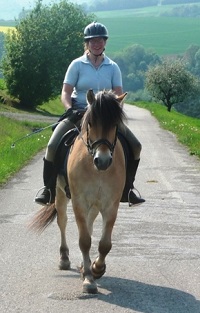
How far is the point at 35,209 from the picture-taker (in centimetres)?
1323

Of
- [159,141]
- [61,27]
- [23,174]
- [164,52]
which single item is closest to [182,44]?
[164,52]

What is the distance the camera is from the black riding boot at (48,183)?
9164 mm

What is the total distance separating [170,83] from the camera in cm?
9662

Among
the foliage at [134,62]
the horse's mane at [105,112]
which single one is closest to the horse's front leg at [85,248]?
the horse's mane at [105,112]

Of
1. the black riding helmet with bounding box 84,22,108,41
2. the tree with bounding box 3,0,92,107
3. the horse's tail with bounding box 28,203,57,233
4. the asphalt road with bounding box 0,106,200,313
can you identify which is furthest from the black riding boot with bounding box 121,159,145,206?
the tree with bounding box 3,0,92,107

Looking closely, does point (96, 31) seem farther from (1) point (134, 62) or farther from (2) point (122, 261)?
(1) point (134, 62)

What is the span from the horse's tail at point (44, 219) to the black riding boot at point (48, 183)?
0.16 meters

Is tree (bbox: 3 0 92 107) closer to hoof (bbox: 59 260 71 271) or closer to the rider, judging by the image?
the rider

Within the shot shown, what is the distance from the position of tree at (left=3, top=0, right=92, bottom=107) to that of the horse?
5637cm

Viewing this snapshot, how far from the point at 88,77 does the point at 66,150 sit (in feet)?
2.63

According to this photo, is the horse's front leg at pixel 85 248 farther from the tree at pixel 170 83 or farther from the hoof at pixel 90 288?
the tree at pixel 170 83

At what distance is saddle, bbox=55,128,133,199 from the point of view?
877 cm

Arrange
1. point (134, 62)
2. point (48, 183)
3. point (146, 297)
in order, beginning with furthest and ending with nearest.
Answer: point (134, 62) → point (48, 183) → point (146, 297)

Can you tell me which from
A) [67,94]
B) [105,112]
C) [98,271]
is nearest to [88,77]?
[67,94]
